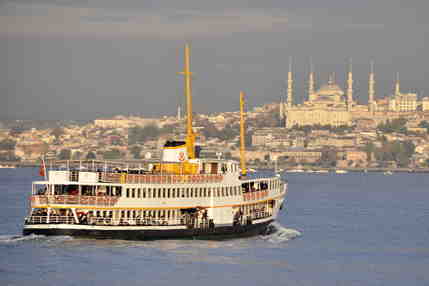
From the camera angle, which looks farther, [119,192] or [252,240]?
[252,240]

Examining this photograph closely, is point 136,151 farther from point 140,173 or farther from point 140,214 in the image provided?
point 140,214

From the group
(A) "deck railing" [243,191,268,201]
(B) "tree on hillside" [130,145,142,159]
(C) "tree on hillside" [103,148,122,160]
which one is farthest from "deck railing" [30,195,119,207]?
(B) "tree on hillside" [130,145,142,159]

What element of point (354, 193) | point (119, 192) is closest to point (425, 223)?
point (119, 192)

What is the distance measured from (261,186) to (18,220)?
10822 millimetres

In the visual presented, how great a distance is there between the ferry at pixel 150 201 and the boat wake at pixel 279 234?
30.8 inches

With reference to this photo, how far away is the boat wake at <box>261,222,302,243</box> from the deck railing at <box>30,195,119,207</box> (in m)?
6.93

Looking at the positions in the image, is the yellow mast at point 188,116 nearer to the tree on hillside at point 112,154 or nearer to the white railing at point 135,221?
the white railing at point 135,221

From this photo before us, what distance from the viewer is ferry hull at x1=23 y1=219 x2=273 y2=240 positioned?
1382 inches

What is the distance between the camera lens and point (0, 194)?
69875 mm

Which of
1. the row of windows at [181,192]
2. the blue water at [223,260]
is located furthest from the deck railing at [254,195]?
the blue water at [223,260]

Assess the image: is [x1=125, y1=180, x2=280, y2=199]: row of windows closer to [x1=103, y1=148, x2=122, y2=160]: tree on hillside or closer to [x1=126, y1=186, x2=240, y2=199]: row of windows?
[x1=126, y1=186, x2=240, y2=199]: row of windows

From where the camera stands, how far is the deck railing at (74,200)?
115 ft

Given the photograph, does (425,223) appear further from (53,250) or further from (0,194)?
(0,194)

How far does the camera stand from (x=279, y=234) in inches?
1695
